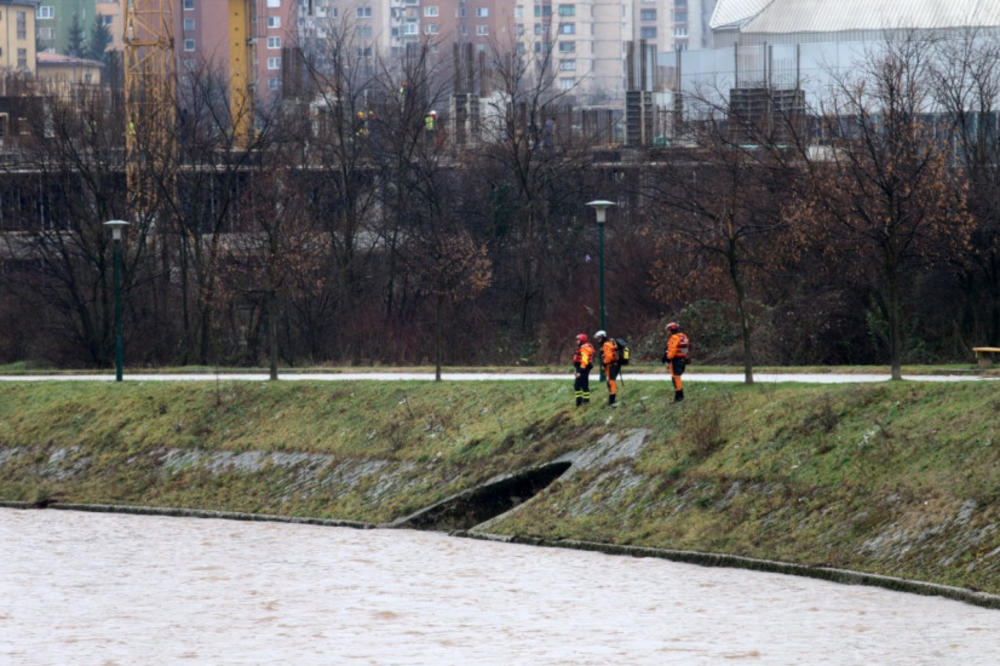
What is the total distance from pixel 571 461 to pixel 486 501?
1.81 metres

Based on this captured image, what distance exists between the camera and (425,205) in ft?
233

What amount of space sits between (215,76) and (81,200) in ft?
149

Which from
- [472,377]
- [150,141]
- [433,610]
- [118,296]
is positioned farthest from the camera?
[150,141]

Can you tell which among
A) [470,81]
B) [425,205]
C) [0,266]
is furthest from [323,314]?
[470,81]

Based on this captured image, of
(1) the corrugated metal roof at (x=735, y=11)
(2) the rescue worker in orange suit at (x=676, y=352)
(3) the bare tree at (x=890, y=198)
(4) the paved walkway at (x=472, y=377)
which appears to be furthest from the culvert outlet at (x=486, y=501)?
(1) the corrugated metal roof at (x=735, y=11)

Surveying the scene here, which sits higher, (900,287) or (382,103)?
(382,103)

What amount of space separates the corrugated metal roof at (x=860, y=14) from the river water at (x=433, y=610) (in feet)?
167

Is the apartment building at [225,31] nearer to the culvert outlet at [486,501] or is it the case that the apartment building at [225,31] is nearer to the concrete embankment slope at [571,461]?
the concrete embankment slope at [571,461]

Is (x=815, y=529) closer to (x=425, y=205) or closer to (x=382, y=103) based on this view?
(x=425, y=205)

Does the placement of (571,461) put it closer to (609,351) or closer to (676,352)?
(609,351)

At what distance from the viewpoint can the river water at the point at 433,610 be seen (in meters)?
21.8

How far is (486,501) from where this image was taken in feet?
114

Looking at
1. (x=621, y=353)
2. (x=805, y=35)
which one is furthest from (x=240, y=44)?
(x=621, y=353)

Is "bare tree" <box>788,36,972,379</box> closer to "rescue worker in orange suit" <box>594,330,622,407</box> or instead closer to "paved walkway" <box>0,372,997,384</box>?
"paved walkway" <box>0,372,997,384</box>
